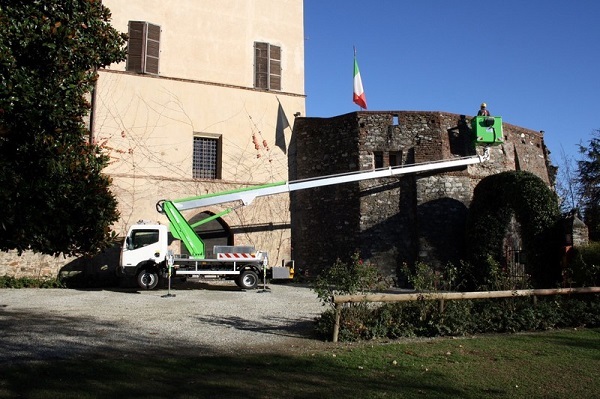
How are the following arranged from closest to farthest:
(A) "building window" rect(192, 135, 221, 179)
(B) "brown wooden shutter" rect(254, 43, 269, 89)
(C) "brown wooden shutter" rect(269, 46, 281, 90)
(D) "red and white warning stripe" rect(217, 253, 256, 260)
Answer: (D) "red and white warning stripe" rect(217, 253, 256, 260) → (A) "building window" rect(192, 135, 221, 179) → (B) "brown wooden shutter" rect(254, 43, 269, 89) → (C) "brown wooden shutter" rect(269, 46, 281, 90)

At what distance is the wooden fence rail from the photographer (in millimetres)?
7762

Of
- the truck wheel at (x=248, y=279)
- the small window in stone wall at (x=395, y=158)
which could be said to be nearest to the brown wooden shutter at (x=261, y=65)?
the small window in stone wall at (x=395, y=158)

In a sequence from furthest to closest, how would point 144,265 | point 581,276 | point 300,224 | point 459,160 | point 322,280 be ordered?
point 300,224 < point 459,160 < point 144,265 < point 581,276 < point 322,280

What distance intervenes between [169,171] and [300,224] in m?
5.16

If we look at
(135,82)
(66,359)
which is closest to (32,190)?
(66,359)

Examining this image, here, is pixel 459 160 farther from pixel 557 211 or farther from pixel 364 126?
pixel 557 211

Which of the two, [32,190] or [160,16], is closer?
[32,190]

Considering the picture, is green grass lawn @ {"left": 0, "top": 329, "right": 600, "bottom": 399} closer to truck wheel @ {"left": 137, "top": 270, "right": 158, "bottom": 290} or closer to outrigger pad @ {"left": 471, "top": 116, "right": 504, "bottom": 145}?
truck wheel @ {"left": 137, "top": 270, "right": 158, "bottom": 290}

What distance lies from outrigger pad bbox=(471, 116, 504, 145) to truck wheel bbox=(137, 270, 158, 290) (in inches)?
469

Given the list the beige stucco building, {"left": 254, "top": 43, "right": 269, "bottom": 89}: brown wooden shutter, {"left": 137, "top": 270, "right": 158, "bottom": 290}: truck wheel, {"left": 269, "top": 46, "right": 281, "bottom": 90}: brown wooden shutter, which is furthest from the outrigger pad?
{"left": 137, "top": 270, "right": 158, "bottom": 290}: truck wheel

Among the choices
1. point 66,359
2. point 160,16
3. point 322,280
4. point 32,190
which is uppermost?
point 160,16

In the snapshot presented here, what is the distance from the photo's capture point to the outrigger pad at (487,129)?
18281 mm

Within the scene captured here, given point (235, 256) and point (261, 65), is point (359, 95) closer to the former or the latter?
point (261, 65)

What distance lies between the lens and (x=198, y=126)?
61.6 feet
